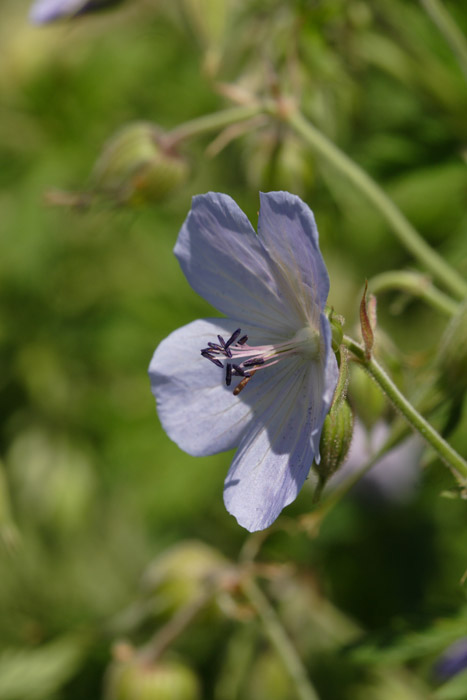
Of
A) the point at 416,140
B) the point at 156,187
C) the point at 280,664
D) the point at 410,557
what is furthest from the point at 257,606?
the point at 416,140

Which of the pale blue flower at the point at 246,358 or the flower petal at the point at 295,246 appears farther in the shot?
the pale blue flower at the point at 246,358

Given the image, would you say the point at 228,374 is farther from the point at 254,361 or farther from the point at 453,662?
the point at 453,662

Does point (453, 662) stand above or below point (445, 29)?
below

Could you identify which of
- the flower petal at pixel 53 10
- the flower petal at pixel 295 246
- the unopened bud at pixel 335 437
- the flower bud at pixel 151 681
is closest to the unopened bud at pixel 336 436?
the unopened bud at pixel 335 437

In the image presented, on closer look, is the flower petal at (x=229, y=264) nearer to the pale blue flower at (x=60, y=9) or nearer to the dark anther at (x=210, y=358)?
the dark anther at (x=210, y=358)

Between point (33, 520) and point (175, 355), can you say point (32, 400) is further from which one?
point (175, 355)

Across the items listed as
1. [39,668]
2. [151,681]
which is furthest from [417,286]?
[39,668]
